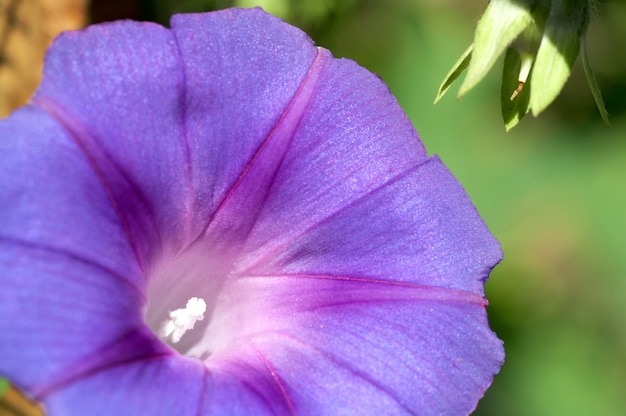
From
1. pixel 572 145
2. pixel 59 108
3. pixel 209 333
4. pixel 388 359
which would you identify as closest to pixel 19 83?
pixel 209 333

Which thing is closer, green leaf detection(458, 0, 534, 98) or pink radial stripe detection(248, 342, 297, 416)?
pink radial stripe detection(248, 342, 297, 416)

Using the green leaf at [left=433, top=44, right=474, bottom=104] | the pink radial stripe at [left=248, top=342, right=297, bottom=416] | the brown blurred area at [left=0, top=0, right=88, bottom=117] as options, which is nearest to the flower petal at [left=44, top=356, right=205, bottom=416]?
the pink radial stripe at [left=248, top=342, right=297, bottom=416]

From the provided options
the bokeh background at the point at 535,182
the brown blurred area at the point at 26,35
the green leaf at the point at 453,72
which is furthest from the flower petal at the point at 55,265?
the bokeh background at the point at 535,182

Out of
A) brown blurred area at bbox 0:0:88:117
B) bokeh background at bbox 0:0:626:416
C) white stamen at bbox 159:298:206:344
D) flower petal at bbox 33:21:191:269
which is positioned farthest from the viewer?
bokeh background at bbox 0:0:626:416

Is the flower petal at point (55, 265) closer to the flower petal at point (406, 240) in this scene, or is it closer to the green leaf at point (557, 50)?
the flower petal at point (406, 240)

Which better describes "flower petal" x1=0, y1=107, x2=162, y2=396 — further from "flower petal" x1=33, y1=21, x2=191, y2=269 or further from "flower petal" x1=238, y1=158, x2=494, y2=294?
"flower petal" x1=238, y1=158, x2=494, y2=294

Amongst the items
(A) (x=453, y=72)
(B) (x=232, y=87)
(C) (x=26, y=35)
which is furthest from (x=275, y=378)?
(C) (x=26, y=35)
